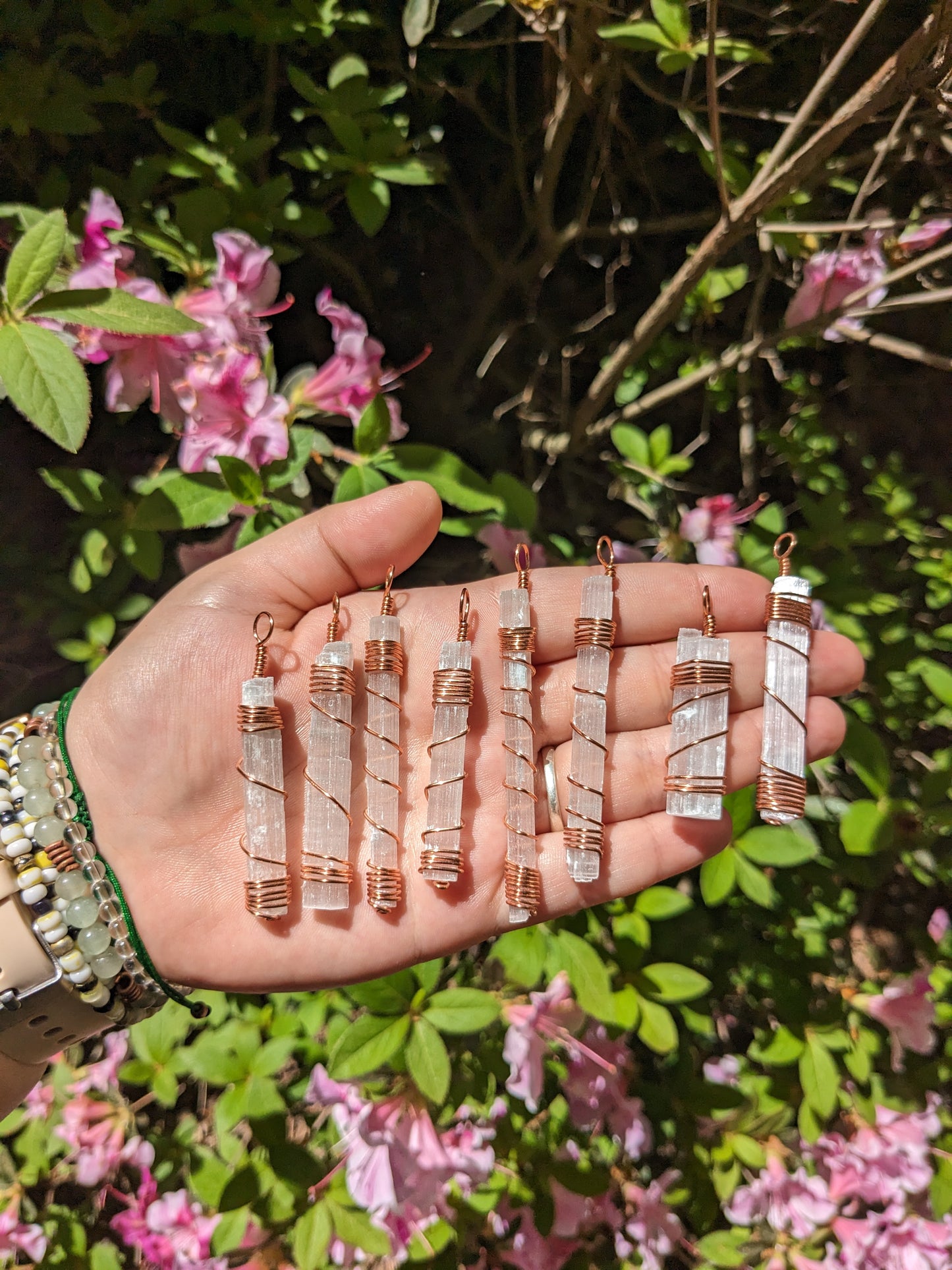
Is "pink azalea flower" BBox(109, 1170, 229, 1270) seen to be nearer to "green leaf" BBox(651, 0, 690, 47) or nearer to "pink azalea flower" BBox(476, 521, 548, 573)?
"pink azalea flower" BBox(476, 521, 548, 573)

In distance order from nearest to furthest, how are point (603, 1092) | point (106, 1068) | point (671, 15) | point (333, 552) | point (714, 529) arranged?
point (671, 15)
point (333, 552)
point (603, 1092)
point (714, 529)
point (106, 1068)

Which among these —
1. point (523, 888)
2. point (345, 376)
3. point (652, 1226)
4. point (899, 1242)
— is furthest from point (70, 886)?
point (899, 1242)

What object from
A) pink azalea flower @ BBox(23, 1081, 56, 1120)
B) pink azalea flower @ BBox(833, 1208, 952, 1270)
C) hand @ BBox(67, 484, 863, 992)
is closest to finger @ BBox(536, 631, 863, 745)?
hand @ BBox(67, 484, 863, 992)

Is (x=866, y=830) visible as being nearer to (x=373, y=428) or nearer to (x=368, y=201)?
(x=373, y=428)

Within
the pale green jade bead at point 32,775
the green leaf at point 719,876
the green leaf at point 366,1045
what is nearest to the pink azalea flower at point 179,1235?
the green leaf at point 366,1045

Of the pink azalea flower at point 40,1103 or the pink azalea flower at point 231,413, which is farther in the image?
the pink azalea flower at point 40,1103

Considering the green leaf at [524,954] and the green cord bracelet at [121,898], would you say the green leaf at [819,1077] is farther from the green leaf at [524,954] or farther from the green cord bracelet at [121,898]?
the green cord bracelet at [121,898]
